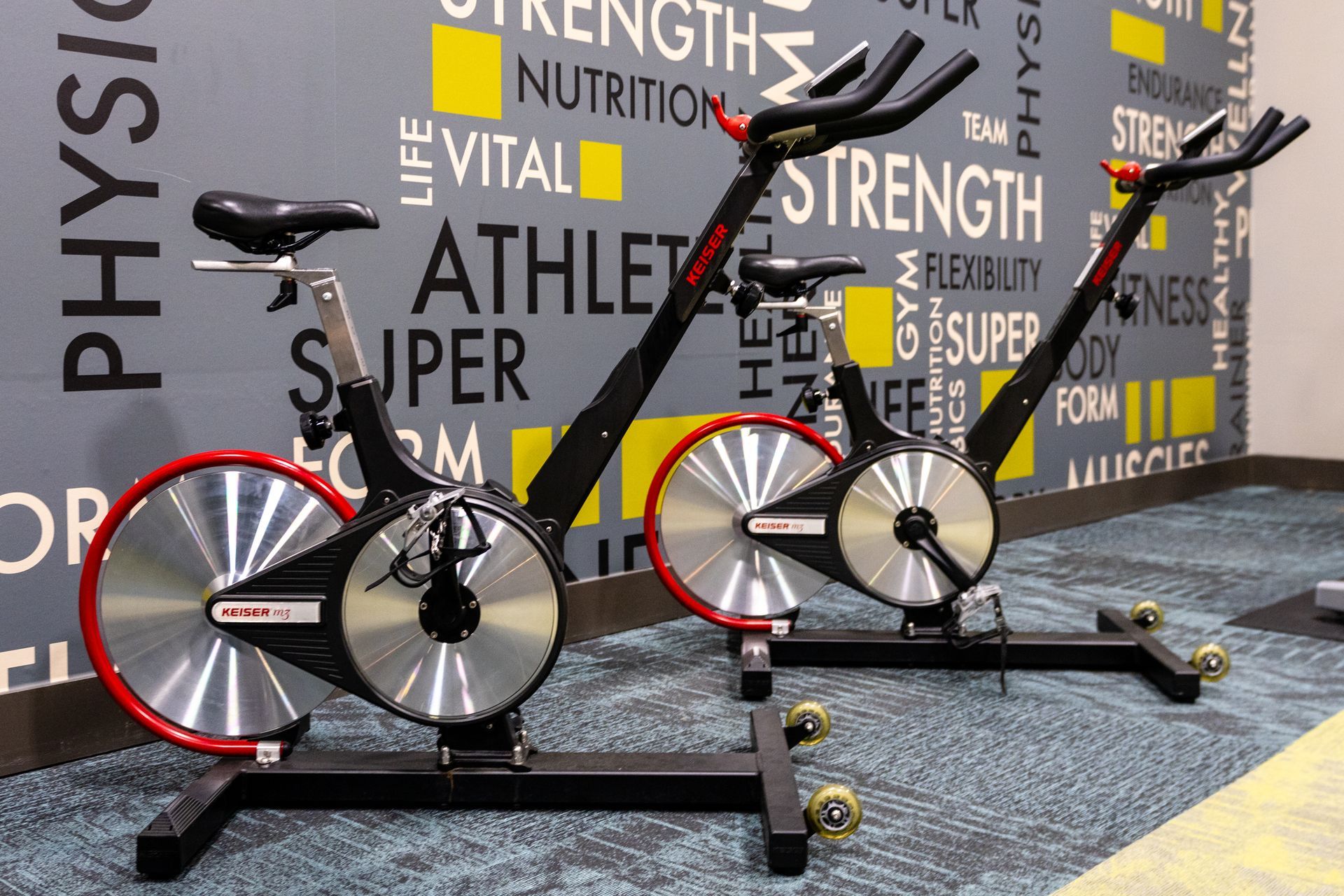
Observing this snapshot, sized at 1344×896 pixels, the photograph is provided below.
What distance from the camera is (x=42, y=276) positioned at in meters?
2.14

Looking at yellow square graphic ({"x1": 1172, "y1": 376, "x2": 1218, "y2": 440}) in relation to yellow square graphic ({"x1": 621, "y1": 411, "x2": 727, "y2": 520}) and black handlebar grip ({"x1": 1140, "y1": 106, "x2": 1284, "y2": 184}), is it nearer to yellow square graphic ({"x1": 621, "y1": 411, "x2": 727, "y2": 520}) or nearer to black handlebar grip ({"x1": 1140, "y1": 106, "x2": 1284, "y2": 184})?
black handlebar grip ({"x1": 1140, "y1": 106, "x2": 1284, "y2": 184})

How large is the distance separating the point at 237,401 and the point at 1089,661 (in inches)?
76.9

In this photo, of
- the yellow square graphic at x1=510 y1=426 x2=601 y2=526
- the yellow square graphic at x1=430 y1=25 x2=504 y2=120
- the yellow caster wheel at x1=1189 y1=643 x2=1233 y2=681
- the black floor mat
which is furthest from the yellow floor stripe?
the yellow square graphic at x1=430 y1=25 x2=504 y2=120

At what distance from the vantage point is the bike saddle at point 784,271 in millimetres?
2561

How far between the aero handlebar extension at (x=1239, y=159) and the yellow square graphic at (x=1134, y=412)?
2.08 metres

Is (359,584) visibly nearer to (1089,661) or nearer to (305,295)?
(305,295)

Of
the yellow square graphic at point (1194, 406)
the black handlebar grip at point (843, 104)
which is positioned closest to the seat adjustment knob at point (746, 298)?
the black handlebar grip at point (843, 104)

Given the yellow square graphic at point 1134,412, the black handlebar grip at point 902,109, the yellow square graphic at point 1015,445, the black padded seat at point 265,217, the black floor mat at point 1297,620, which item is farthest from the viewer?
the yellow square graphic at point 1134,412

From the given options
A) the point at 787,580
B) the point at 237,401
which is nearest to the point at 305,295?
the point at 237,401

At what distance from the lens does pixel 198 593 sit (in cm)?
194

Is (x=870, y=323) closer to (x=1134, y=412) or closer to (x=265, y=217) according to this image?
(x=1134, y=412)

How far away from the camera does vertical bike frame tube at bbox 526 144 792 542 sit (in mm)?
2254

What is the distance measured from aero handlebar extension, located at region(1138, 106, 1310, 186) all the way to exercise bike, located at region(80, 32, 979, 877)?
1.76 metres

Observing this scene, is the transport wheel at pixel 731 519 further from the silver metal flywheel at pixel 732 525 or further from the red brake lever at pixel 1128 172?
the red brake lever at pixel 1128 172
